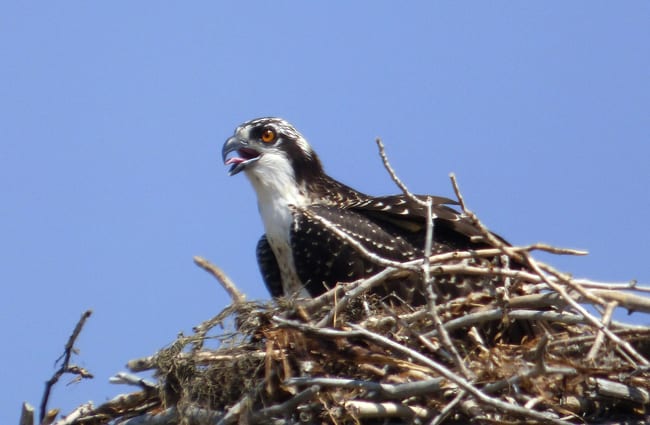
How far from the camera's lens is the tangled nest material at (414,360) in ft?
23.0

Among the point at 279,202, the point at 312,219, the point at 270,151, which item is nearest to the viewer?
the point at 312,219

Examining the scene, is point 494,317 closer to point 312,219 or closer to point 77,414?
point 312,219

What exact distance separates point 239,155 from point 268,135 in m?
0.25

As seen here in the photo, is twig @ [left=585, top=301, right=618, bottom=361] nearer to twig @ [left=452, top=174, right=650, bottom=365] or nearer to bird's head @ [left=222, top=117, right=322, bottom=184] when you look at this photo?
twig @ [left=452, top=174, right=650, bottom=365]

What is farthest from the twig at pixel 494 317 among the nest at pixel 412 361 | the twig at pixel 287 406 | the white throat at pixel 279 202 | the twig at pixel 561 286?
the white throat at pixel 279 202

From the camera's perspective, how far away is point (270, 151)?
9.75 m

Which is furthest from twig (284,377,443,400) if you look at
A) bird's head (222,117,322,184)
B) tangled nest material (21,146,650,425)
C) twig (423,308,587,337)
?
bird's head (222,117,322,184)

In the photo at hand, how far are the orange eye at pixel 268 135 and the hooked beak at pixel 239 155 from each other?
0.37 ft

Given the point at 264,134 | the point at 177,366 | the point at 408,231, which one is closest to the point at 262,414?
the point at 177,366

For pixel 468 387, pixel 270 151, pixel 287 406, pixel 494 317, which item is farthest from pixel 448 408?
pixel 270 151

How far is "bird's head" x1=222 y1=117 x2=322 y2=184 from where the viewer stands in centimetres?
962

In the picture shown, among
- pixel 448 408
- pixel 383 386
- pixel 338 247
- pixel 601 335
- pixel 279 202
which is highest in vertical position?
pixel 279 202

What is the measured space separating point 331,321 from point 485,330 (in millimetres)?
957

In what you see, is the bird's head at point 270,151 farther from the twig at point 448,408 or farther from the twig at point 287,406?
the twig at point 448,408
